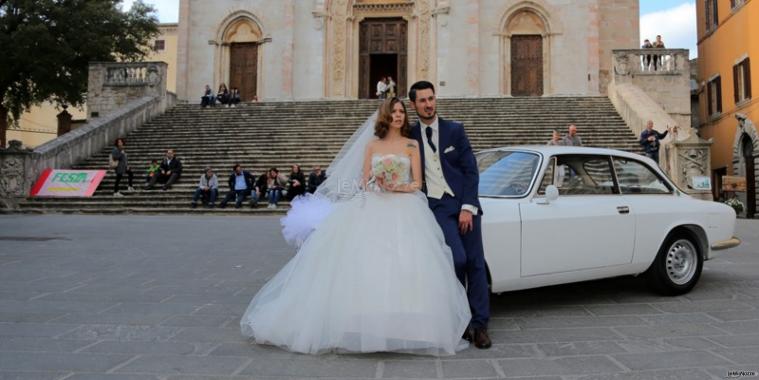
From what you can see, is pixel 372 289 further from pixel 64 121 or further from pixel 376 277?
pixel 64 121

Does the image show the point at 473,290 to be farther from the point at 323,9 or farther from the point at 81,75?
the point at 81,75

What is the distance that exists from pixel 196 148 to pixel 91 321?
52.2 feet

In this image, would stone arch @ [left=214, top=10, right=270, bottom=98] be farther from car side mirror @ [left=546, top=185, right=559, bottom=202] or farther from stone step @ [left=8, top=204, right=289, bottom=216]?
car side mirror @ [left=546, top=185, right=559, bottom=202]

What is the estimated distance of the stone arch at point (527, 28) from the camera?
2811 centimetres

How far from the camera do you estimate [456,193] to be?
4.01m

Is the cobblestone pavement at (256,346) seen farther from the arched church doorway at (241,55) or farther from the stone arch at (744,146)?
the arched church doorway at (241,55)

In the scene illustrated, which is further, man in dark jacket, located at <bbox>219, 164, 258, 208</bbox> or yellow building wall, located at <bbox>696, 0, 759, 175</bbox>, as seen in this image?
yellow building wall, located at <bbox>696, 0, 759, 175</bbox>

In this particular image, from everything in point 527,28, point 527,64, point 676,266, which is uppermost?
point 527,28

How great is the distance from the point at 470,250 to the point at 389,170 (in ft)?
2.78

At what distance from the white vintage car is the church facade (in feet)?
73.8

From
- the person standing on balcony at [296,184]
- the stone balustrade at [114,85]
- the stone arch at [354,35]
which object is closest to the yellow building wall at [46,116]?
the stone balustrade at [114,85]

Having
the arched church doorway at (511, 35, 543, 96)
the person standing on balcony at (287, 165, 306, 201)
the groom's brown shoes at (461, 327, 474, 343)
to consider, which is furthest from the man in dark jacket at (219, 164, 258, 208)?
the arched church doorway at (511, 35, 543, 96)

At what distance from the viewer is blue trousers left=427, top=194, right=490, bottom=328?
154 inches

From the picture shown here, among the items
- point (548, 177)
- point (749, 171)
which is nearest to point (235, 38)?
point (749, 171)
